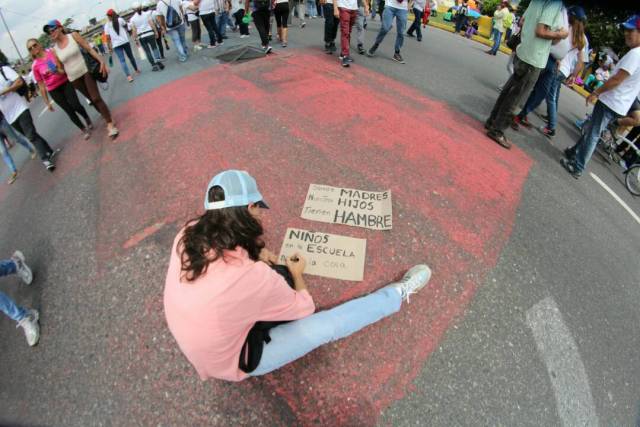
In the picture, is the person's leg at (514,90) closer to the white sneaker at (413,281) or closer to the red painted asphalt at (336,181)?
the red painted asphalt at (336,181)

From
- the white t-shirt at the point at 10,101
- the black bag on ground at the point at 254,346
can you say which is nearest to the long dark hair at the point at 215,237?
the black bag on ground at the point at 254,346

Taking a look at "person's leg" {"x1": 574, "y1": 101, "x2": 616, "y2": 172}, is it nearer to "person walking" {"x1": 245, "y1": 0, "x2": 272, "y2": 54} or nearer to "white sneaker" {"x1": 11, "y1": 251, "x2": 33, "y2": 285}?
"person walking" {"x1": 245, "y1": 0, "x2": 272, "y2": 54}

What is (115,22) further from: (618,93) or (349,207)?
(618,93)

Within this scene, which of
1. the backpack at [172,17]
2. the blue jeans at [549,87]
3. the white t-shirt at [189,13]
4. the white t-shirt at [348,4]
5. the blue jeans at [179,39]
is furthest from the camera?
the white t-shirt at [189,13]

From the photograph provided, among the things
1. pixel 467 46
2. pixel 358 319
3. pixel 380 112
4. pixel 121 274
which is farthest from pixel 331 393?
pixel 467 46

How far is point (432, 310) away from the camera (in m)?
2.45

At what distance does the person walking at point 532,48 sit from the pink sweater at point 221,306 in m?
4.46

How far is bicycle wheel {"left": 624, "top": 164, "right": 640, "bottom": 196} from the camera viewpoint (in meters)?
4.53

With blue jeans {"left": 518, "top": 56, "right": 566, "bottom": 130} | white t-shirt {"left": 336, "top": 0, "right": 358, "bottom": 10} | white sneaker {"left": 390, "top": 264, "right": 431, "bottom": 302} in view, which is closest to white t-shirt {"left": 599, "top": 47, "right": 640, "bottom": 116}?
blue jeans {"left": 518, "top": 56, "right": 566, "bottom": 130}

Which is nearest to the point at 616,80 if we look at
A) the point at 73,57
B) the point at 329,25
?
the point at 329,25

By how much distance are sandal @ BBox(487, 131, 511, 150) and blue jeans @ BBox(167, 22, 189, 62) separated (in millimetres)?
7605

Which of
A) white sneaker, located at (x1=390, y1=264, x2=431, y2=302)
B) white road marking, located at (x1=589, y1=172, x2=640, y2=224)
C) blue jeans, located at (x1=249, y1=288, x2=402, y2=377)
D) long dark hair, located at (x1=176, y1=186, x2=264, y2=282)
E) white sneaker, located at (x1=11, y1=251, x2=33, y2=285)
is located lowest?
white road marking, located at (x1=589, y1=172, x2=640, y2=224)

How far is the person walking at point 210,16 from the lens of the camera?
25.3 feet

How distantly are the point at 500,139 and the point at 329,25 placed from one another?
197 inches
